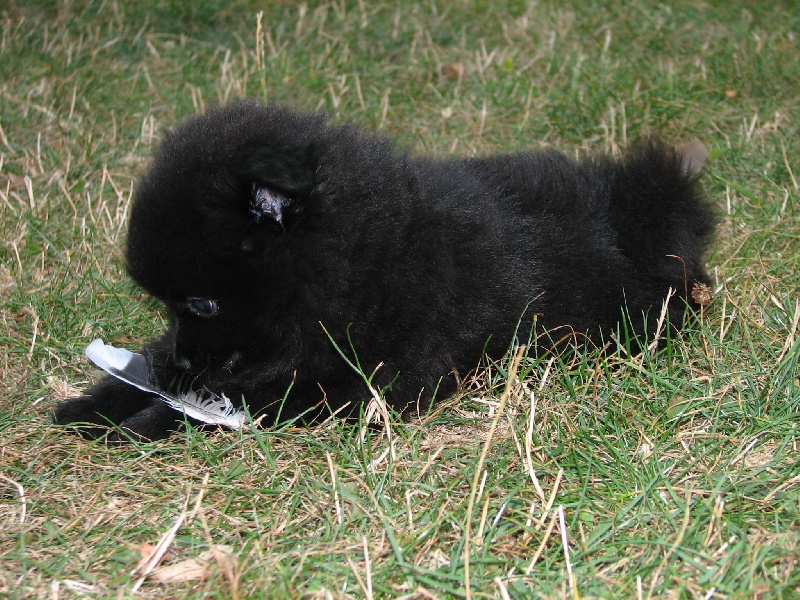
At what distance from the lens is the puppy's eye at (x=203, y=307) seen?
2971 millimetres

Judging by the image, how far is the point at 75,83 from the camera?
5.52 meters

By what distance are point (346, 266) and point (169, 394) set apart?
32.4 inches

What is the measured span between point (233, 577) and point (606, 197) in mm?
2099

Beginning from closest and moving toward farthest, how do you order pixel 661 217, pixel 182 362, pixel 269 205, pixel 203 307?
pixel 269 205
pixel 203 307
pixel 182 362
pixel 661 217

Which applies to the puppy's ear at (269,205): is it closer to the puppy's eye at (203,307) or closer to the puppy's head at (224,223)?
the puppy's head at (224,223)

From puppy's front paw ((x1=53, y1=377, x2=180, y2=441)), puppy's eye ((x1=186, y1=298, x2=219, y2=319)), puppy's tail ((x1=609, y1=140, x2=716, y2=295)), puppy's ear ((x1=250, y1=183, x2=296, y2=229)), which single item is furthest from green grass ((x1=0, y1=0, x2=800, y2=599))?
puppy's ear ((x1=250, y1=183, x2=296, y2=229))

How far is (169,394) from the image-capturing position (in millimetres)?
3154

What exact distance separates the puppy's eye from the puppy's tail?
1.56m

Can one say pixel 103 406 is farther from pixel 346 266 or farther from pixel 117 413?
pixel 346 266

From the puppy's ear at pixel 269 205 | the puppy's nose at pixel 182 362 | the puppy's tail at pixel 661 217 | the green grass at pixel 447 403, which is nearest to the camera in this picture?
the green grass at pixel 447 403

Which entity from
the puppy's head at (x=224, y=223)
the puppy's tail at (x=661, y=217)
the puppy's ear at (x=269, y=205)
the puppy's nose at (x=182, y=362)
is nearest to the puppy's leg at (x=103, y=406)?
the puppy's nose at (x=182, y=362)

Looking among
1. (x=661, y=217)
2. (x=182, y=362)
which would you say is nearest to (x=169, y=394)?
(x=182, y=362)

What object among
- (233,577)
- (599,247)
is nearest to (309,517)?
(233,577)

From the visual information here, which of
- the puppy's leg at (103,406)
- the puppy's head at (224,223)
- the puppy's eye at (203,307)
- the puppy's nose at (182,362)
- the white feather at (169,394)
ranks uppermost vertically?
the puppy's head at (224,223)
